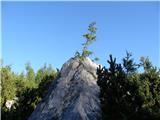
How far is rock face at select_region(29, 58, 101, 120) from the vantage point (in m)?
20.0

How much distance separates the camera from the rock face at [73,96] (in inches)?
787

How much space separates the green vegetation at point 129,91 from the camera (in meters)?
19.3

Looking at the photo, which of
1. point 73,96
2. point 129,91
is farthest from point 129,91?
point 73,96

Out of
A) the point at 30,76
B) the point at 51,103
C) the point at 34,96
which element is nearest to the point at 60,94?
the point at 51,103

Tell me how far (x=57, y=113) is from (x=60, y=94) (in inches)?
55.5

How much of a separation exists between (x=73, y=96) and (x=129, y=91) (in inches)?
125

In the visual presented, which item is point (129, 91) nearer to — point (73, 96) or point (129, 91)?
point (129, 91)

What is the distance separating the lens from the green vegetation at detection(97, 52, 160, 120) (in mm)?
19344

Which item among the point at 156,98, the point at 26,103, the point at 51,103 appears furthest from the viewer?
the point at 26,103

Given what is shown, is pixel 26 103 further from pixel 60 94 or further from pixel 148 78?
pixel 148 78

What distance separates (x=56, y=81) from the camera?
76.2 feet

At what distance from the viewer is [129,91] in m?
20.3

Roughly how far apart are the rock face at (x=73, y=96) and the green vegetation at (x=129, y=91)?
22.8 inches

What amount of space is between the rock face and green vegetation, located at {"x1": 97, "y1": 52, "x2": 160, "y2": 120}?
0.58 m
